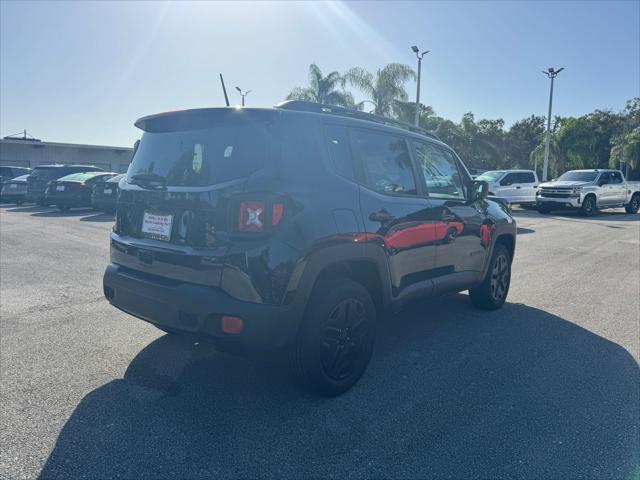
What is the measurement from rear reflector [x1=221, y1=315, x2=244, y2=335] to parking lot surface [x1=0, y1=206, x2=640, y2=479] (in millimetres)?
598

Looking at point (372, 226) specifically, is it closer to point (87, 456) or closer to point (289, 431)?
point (289, 431)

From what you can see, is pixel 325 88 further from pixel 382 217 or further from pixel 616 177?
pixel 382 217

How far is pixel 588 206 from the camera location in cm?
1973

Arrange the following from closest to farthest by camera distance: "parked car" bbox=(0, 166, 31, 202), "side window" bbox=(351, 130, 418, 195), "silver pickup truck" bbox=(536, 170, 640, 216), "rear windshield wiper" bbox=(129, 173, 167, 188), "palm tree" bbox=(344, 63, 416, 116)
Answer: "rear windshield wiper" bbox=(129, 173, 167, 188)
"side window" bbox=(351, 130, 418, 195)
"silver pickup truck" bbox=(536, 170, 640, 216)
"parked car" bbox=(0, 166, 31, 202)
"palm tree" bbox=(344, 63, 416, 116)

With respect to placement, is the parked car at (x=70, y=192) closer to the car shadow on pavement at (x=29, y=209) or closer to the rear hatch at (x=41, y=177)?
the car shadow on pavement at (x=29, y=209)

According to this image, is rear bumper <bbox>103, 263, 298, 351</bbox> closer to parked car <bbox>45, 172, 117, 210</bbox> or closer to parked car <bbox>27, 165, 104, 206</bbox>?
parked car <bbox>45, 172, 117, 210</bbox>

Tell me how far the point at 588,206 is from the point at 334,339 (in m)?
19.5

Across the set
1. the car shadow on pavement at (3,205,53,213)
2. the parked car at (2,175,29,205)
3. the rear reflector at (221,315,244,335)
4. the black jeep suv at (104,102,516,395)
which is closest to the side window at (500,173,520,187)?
the car shadow on pavement at (3,205,53,213)

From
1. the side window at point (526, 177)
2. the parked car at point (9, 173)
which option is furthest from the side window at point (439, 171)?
the parked car at point (9, 173)

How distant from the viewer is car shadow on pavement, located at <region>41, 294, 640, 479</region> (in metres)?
2.67

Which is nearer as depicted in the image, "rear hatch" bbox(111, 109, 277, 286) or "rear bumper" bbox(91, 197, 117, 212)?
"rear hatch" bbox(111, 109, 277, 286)

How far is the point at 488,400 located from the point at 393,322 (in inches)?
70.3

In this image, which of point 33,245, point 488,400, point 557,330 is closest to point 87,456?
point 488,400

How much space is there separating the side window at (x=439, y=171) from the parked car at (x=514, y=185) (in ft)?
56.6
